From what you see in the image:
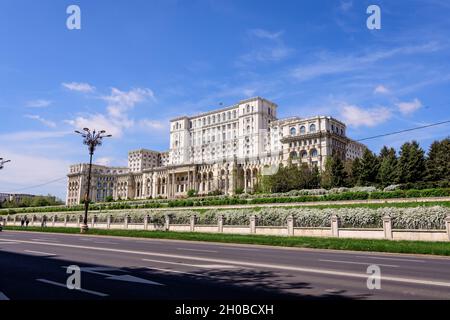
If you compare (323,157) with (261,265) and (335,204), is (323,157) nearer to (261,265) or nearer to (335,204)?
(335,204)

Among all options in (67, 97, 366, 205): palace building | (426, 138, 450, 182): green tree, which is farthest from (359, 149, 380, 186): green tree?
(67, 97, 366, 205): palace building

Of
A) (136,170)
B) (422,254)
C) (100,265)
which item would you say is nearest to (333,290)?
(100,265)

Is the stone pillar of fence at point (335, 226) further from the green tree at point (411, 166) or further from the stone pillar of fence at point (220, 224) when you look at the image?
the green tree at point (411, 166)

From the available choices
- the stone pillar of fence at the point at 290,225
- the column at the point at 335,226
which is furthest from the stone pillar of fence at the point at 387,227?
the stone pillar of fence at the point at 290,225

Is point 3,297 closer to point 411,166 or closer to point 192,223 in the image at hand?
point 192,223

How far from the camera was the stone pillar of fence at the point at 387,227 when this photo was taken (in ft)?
94.2

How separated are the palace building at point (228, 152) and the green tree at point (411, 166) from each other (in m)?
39.6

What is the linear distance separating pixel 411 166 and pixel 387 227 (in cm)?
4571

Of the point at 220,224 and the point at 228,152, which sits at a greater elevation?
the point at 228,152

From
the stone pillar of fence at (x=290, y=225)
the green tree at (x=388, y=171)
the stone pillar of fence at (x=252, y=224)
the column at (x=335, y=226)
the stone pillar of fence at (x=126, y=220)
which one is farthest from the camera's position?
the green tree at (x=388, y=171)

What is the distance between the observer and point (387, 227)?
29.0 metres

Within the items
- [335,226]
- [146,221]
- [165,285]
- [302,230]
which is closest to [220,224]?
[302,230]

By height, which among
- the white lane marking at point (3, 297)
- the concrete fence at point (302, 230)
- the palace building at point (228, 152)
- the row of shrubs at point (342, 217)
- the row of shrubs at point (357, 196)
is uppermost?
the palace building at point (228, 152)
